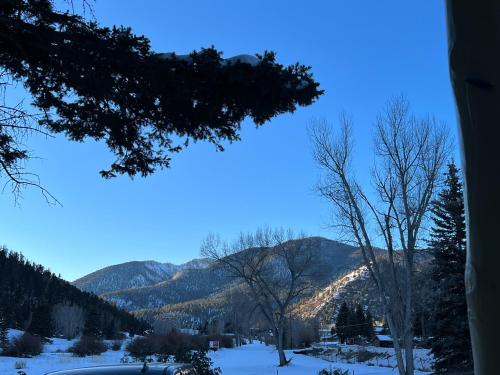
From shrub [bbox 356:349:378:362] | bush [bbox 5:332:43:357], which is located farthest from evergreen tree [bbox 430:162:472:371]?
bush [bbox 5:332:43:357]

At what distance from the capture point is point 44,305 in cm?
7194

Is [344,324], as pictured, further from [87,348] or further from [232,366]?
[232,366]

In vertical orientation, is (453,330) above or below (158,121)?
below

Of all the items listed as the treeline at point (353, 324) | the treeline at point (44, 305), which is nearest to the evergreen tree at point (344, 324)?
the treeline at point (353, 324)

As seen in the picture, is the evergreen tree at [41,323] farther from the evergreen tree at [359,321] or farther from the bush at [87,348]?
the evergreen tree at [359,321]

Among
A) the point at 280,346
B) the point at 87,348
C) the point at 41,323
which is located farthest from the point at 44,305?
the point at 280,346

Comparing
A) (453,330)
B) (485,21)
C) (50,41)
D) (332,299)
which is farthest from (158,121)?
(332,299)

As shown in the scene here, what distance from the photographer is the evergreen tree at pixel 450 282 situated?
888 inches

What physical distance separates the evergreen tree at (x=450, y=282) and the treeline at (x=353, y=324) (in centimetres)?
5798

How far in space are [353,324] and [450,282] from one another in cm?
6254

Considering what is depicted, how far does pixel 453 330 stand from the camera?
74.4 ft

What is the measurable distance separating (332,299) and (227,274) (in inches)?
3842

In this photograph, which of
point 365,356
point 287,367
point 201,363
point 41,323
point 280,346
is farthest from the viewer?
point 41,323

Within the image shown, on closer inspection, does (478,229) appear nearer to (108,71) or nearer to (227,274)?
(108,71)
